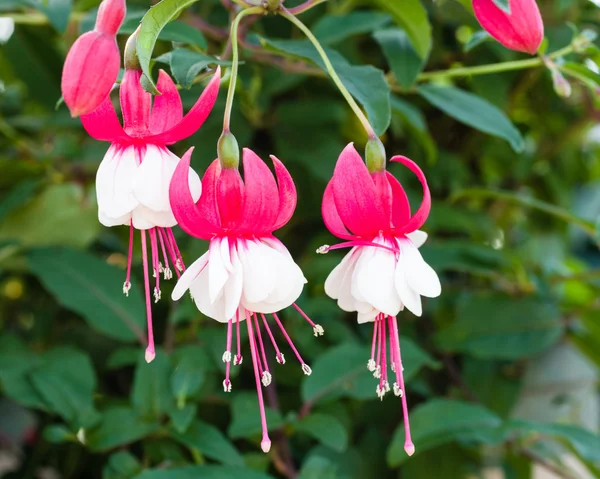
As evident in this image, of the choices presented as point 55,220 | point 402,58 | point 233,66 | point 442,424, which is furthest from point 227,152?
point 55,220

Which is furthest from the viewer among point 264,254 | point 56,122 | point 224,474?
point 56,122

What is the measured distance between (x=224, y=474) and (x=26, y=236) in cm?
41

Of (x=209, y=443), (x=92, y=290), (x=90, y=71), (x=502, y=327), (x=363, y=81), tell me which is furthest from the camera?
(x=502, y=327)

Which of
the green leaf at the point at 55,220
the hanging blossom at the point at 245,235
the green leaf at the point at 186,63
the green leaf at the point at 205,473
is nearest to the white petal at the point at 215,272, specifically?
the hanging blossom at the point at 245,235

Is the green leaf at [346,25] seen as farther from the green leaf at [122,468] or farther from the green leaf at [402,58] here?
the green leaf at [122,468]

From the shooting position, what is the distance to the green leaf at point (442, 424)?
0.66m

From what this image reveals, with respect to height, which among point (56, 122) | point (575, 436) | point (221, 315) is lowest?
point (575, 436)

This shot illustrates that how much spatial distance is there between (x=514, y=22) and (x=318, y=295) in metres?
0.44

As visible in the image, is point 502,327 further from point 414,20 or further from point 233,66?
point 233,66

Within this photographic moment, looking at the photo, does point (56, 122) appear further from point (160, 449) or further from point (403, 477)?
point (403, 477)

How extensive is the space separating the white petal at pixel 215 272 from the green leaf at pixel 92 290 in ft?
1.26

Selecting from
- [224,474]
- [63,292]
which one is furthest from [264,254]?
[63,292]

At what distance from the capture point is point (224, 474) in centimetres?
56

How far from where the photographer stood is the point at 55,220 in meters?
0.82
